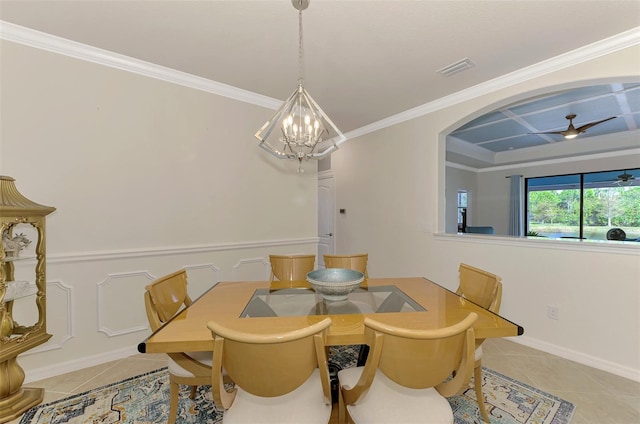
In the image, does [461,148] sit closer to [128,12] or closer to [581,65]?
[581,65]

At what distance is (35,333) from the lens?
1877mm

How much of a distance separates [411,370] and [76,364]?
2689mm

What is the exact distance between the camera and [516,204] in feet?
21.6

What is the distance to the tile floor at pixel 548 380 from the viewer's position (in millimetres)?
1777

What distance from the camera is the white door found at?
17.1 ft

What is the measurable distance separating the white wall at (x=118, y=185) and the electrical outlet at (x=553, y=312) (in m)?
2.96

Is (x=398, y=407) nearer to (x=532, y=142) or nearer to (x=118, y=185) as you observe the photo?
(x=118, y=185)

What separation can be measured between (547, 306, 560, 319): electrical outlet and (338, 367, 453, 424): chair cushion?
205 centimetres

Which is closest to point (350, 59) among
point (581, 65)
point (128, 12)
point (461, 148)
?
point (128, 12)

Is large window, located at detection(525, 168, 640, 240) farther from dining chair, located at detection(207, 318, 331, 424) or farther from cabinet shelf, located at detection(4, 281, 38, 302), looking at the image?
cabinet shelf, located at detection(4, 281, 38, 302)

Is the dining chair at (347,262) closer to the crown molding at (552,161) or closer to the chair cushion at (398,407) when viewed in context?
the chair cushion at (398,407)

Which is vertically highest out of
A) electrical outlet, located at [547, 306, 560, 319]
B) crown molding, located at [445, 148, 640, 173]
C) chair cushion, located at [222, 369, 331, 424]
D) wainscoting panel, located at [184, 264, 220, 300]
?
crown molding, located at [445, 148, 640, 173]

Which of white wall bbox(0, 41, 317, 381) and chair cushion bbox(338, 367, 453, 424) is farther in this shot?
white wall bbox(0, 41, 317, 381)

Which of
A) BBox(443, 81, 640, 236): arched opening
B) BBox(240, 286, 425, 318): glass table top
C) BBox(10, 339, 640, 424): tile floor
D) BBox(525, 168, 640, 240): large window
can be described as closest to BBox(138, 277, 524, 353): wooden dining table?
BBox(240, 286, 425, 318): glass table top
